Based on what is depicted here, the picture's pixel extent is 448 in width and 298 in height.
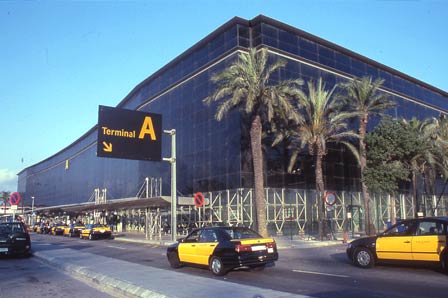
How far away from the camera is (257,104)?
28516 millimetres

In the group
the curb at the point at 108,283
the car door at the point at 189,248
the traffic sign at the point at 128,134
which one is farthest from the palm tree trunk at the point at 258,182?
the curb at the point at 108,283

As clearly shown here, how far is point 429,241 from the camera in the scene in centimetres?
1205

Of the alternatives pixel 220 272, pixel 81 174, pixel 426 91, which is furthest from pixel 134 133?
pixel 81 174

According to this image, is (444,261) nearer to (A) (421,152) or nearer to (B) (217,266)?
(B) (217,266)

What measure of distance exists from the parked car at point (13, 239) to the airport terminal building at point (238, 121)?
18.3 m

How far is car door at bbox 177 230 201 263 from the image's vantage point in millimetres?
14086

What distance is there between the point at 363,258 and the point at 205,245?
16.7 ft

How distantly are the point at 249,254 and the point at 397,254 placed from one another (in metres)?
4.41

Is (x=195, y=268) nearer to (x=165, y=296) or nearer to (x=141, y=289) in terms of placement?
(x=141, y=289)

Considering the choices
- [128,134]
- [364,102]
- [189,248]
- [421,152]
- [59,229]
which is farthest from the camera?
[59,229]

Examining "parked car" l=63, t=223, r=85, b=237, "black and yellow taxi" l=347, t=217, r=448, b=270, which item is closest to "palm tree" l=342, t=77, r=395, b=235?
"black and yellow taxi" l=347, t=217, r=448, b=270

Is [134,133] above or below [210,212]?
above

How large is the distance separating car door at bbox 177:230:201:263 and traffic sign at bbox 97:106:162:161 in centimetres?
1240

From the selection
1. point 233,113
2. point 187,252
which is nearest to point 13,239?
point 187,252
